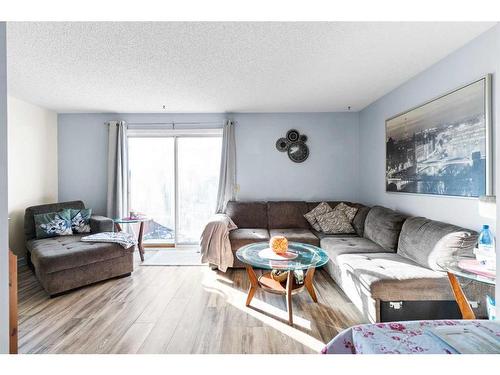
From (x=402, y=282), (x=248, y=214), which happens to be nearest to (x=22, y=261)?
(x=248, y=214)

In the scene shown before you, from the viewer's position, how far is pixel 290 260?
7.05ft

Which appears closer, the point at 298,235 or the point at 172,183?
the point at 298,235

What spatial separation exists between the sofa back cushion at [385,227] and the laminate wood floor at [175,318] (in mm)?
753

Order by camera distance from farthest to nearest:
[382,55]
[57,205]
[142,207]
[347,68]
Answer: [142,207] < [57,205] < [347,68] < [382,55]

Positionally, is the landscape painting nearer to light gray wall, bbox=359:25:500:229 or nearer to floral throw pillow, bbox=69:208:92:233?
light gray wall, bbox=359:25:500:229

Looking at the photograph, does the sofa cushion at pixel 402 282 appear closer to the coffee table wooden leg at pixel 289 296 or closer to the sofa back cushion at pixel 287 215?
the coffee table wooden leg at pixel 289 296

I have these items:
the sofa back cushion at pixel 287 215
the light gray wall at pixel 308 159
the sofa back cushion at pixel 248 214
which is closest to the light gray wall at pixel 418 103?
the light gray wall at pixel 308 159

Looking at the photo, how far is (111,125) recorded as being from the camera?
4.09 metres

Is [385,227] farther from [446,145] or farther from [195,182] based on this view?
[195,182]

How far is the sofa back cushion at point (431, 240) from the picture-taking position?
6.22 feet

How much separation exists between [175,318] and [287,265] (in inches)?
44.2
